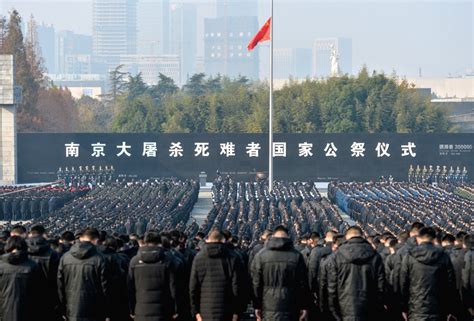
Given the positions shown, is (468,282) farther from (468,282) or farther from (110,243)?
(110,243)

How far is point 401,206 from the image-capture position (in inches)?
1036

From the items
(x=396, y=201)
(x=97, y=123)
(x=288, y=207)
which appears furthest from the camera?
(x=97, y=123)

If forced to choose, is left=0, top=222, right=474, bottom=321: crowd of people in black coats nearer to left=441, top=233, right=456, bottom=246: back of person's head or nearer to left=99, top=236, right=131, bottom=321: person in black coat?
left=99, top=236, right=131, bottom=321: person in black coat

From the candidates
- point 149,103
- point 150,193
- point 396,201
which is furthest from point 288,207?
point 149,103

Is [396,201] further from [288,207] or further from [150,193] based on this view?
[150,193]

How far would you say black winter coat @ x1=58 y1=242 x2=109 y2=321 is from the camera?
9.55 metres

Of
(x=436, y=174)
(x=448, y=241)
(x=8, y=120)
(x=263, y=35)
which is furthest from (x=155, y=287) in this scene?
(x=436, y=174)

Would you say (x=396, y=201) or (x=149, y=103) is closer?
(x=396, y=201)

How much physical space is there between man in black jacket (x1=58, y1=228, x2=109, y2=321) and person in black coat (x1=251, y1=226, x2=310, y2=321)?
4.07 feet

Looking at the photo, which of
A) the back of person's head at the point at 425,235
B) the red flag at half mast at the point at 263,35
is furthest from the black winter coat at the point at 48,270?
the red flag at half mast at the point at 263,35

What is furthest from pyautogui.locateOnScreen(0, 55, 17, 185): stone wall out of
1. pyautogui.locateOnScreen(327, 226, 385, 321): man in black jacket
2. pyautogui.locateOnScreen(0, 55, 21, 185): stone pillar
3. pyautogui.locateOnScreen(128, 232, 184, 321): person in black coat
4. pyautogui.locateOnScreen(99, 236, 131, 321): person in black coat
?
pyautogui.locateOnScreen(327, 226, 385, 321): man in black jacket

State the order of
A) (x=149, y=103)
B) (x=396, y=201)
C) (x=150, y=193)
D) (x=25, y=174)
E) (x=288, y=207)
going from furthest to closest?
(x=149, y=103)
(x=25, y=174)
(x=150, y=193)
(x=396, y=201)
(x=288, y=207)

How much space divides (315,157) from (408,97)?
1097 centimetres

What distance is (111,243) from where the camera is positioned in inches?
403
